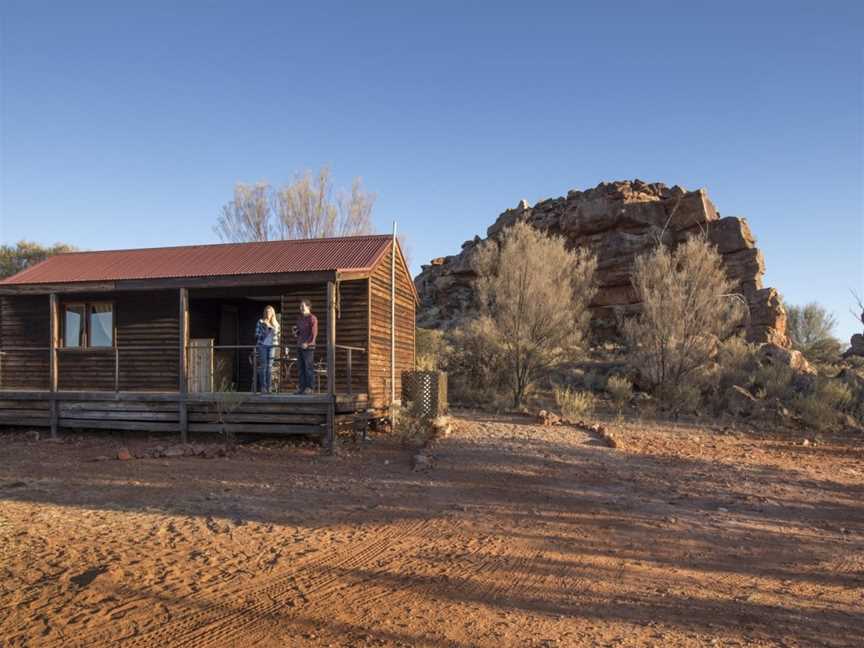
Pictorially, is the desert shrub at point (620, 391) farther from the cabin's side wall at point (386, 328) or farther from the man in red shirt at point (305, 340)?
the man in red shirt at point (305, 340)

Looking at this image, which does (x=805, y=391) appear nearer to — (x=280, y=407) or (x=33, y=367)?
(x=280, y=407)

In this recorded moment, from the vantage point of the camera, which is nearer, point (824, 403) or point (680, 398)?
point (824, 403)

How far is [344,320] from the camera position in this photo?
1350 cm

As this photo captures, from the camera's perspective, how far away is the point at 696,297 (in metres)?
18.0

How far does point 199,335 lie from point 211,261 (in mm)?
1731

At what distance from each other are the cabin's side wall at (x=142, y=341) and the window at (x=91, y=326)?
0.16 metres

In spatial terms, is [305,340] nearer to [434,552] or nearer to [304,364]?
[304,364]

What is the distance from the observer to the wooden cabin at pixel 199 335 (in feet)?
38.5

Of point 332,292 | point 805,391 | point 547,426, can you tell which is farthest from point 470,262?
point 332,292

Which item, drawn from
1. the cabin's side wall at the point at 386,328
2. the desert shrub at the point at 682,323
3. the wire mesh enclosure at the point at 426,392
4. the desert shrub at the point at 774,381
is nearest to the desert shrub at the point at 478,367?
the cabin's side wall at the point at 386,328

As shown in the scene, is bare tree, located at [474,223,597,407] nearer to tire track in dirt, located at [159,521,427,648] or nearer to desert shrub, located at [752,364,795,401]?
desert shrub, located at [752,364,795,401]

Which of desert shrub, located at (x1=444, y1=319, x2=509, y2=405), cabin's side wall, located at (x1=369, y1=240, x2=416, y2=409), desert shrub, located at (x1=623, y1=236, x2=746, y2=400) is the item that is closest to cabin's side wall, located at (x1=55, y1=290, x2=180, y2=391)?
cabin's side wall, located at (x1=369, y1=240, x2=416, y2=409)

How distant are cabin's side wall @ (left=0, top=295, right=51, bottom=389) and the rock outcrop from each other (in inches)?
650

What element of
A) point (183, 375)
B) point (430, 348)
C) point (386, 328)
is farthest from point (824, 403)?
point (183, 375)
